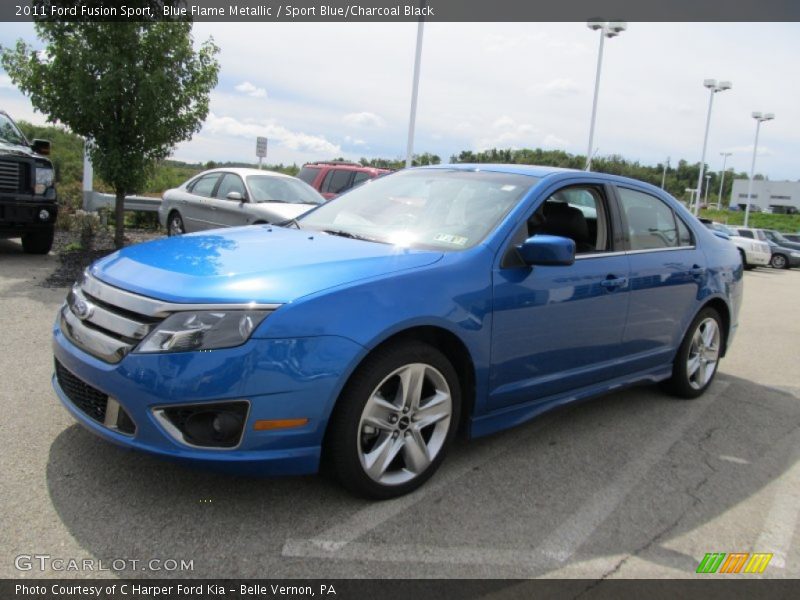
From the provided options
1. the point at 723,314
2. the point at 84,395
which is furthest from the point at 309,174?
the point at 84,395

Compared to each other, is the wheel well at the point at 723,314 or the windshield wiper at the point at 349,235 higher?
the windshield wiper at the point at 349,235

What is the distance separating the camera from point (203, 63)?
10.2 meters

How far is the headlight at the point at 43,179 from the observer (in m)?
9.22

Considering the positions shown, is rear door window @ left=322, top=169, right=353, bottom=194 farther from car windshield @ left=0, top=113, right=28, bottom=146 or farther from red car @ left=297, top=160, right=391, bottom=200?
car windshield @ left=0, top=113, right=28, bottom=146

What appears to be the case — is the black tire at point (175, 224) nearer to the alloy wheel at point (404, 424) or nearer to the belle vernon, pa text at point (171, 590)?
the alloy wheel at point (404, 424)

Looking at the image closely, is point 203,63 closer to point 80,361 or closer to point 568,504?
point 80,361

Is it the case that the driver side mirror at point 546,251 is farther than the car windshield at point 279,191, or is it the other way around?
the car windshield at point 279,191

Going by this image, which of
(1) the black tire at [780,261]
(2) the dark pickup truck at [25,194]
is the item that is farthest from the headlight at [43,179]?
(1) the black tire at [780,261]

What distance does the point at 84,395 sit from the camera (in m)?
2.95

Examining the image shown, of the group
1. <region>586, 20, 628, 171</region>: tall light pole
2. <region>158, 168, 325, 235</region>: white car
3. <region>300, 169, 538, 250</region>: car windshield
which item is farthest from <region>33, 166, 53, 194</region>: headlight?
<region>586, 20, 628, 171</region>: tall light pole

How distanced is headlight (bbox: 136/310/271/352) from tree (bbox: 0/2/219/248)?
7.88 m

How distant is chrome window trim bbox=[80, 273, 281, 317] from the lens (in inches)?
105

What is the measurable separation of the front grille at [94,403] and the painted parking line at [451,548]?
84 centimetres

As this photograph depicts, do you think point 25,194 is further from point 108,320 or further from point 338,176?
point 108,320
